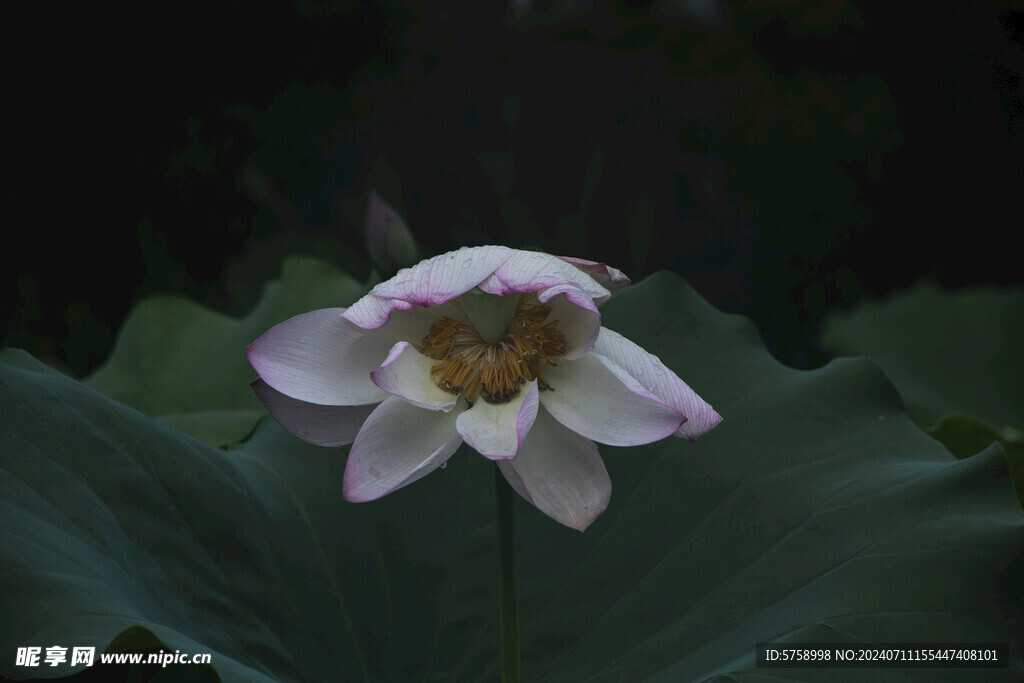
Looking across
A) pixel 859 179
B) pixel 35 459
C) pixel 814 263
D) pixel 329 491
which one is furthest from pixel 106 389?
pixel 859 179

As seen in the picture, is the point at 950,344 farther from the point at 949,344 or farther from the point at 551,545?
the point at 551,545

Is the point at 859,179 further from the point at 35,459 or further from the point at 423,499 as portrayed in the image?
the point at 35,459

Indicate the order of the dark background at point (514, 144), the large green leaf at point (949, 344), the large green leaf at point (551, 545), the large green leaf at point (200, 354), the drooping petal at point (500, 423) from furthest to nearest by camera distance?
the dark background at point (514, 144), the large green leaf at point (949, 344), the large green leaf at point (200, 354), the large green leaf at point (551, 545), the drooping petal at point (500, 423)

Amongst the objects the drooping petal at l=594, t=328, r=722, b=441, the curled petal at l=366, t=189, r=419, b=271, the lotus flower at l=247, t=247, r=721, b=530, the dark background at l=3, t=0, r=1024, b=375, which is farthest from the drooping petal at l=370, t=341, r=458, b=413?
the dark background at l=3, t=0, r=1024, b=375

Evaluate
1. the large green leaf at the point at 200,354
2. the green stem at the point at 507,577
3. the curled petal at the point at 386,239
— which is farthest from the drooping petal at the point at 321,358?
the curled petal at the point at 386,239

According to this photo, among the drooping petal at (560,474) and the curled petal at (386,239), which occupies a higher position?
the drooping petal at (560,474)

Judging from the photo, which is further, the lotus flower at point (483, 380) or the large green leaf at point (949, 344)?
the large green leaf at point (949, 344)

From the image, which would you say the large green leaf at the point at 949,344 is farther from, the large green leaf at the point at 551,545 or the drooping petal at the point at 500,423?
the drooping petal at the point at 500,423
